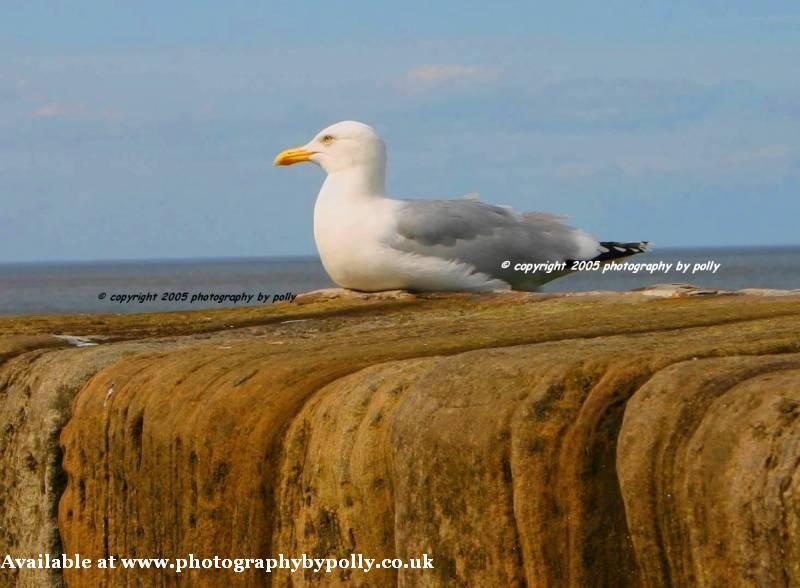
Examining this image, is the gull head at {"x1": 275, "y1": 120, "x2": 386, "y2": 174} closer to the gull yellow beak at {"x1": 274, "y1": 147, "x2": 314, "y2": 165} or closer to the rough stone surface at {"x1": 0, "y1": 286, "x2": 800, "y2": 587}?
the gull yellow beak at {"x1": 274, "y1": 147, "x2": 314, "y2": 165}

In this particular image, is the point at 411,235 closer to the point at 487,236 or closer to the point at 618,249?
the point at 487,236

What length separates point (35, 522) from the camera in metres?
4.36

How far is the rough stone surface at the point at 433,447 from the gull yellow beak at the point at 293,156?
342cm

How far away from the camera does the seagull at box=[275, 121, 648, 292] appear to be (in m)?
7.64

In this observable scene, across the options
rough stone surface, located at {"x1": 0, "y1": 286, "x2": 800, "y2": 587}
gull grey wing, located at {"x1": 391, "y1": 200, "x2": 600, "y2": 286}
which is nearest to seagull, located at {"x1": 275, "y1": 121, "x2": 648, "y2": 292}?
gull grey wing, located at {"x1": 391, "y1": 200, "x2": 600, "y2": 286}

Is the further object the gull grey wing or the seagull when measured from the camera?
the gull grey wing

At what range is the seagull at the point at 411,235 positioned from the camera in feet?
25.1

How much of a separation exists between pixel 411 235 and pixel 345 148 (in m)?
0.87

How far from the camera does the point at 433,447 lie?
2906mm

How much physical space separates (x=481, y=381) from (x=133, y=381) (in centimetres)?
141

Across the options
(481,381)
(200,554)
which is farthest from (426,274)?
(481,381)

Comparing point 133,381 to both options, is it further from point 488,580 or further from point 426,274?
point 426,274

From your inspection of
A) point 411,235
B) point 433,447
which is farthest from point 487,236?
point 433,447

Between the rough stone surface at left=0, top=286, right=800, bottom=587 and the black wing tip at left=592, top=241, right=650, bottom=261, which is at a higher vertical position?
the black wing tip at left=592, top=241, right=650, bottom=261
